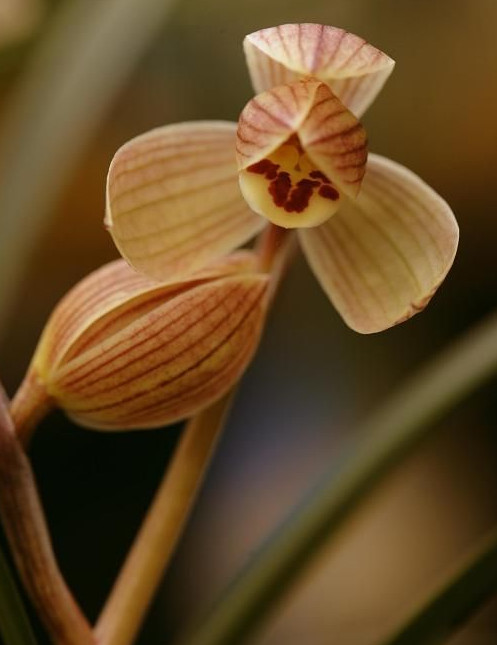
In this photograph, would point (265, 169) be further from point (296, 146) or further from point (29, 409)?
point (29, 409)

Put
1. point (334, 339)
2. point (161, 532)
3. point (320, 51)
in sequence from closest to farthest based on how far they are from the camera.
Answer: point (320, 51)
point (161, 532)
point (334, 339)

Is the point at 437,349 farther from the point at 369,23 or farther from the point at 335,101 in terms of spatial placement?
the point at 335,101

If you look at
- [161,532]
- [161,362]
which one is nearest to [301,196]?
[161,362]

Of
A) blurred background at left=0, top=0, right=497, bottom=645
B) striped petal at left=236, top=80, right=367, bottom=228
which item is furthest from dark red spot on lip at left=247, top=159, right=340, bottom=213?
blurred background at left=0, top=0, right=497, bottom=645

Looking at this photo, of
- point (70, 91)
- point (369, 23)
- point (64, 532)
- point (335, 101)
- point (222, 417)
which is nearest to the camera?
point (335, 101)

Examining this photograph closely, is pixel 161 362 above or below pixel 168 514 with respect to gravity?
above

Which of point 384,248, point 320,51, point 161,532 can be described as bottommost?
point 161,532

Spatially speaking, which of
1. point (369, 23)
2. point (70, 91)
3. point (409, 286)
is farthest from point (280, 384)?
point (409, 286)
